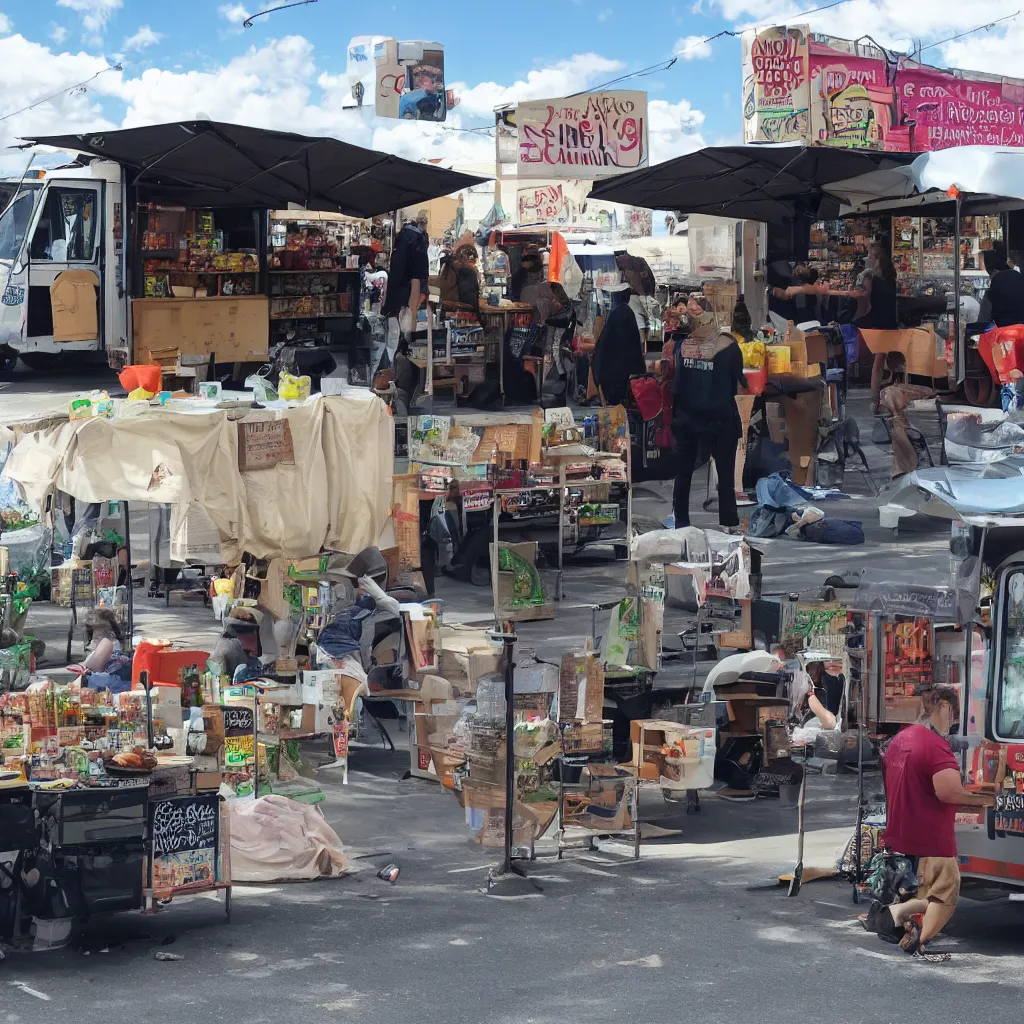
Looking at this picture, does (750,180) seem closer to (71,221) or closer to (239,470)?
(71,221)

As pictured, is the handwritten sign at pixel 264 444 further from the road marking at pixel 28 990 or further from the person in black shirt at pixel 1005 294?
the person in black shirt at pixel 1005 294

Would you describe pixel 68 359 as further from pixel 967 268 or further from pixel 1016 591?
pixel 1016 591

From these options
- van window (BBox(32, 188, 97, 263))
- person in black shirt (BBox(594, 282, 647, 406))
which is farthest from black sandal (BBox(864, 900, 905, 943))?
van window (BBox(32, 188, 97, 263))

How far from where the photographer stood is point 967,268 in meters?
26.8

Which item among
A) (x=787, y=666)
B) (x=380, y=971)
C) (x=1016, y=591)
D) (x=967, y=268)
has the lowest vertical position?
(x=380, y=971)

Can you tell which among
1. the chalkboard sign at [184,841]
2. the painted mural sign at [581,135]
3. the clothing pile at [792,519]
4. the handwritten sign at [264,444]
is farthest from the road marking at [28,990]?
the painted mural sign at [581,135]

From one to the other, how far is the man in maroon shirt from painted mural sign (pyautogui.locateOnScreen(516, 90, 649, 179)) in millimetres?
14256

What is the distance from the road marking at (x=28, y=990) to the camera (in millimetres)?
7321

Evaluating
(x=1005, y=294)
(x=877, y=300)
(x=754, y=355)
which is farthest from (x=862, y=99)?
(x=754, y=355)

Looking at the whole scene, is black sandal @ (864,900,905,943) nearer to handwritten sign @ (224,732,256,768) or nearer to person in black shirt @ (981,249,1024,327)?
handwritten sign @ (224,732,256,768)

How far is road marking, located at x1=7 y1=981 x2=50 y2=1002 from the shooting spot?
7321mm

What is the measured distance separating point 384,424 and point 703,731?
3.88m

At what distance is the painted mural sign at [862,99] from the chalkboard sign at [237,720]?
21612mm

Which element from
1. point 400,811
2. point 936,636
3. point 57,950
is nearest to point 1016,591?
point 936,636
